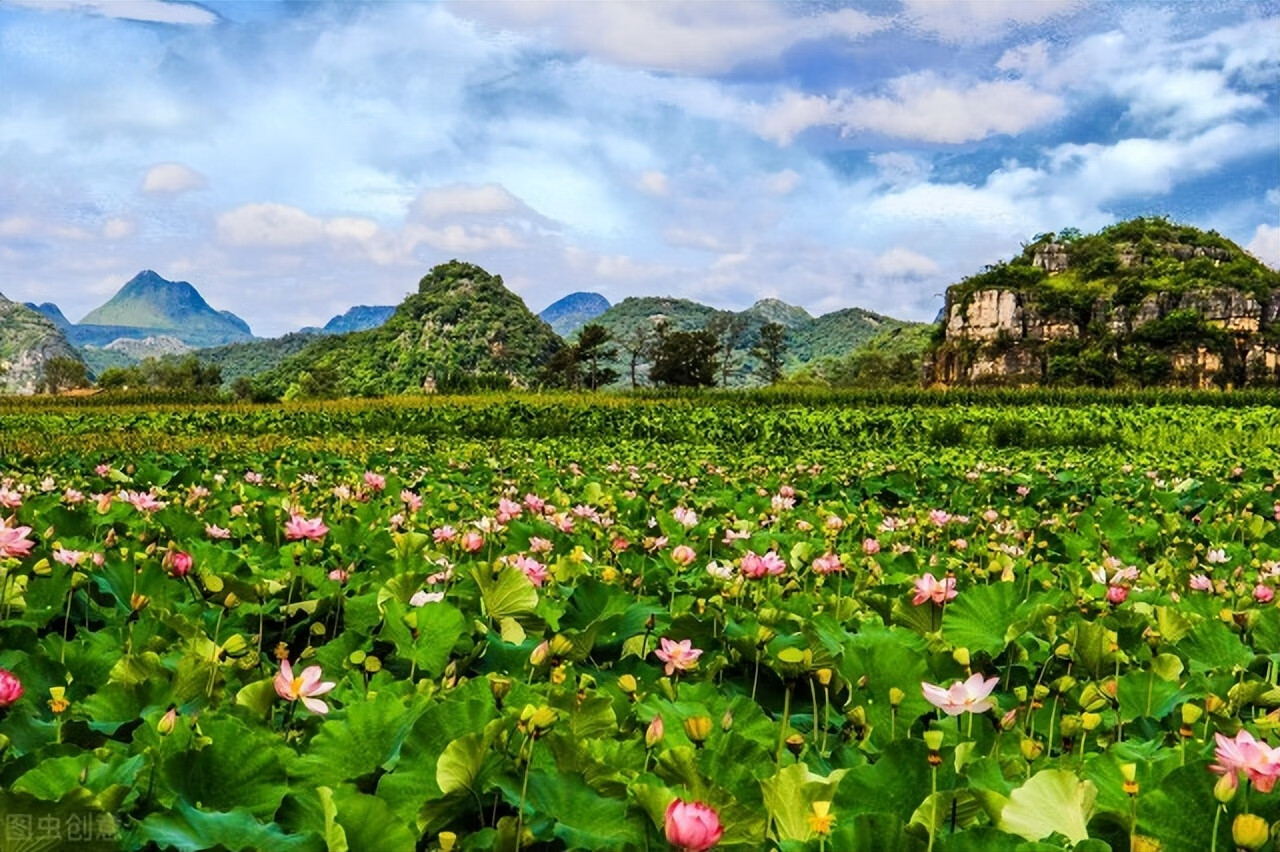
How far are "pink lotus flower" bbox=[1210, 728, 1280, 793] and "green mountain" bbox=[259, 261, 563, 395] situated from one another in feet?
298

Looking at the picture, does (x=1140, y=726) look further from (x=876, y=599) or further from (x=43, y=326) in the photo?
(x=43, y=326)

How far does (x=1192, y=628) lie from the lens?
1.99m

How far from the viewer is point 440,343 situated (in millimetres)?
102625

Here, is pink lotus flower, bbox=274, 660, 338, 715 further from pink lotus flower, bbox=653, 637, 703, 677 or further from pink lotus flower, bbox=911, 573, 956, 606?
pink lotus flower, bbox=911, 573, 956, 606

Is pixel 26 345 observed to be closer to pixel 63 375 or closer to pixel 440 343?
pixel 63 375

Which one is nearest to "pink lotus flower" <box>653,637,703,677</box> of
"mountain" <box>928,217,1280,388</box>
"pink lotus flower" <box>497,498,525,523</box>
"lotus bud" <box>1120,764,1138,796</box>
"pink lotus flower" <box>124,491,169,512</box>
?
"lotus bud" <box>1120,764,1138,796</box>

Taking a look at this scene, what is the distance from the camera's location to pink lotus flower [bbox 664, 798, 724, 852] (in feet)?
2.58

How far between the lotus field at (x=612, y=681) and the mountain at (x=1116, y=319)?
6579 centimetres

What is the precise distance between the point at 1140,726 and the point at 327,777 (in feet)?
4.38

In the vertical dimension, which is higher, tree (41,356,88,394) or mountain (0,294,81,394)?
mountain (0,294,81,394)

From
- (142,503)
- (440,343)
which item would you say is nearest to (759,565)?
(142,503)

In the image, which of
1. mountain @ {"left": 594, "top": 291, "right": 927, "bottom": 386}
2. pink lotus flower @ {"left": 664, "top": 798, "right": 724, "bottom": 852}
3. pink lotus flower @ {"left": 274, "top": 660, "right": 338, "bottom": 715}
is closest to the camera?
pink lotus flower @ {"left": 664, "top": 798, "right": 724, "bottom": 852}

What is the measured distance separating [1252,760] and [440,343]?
104706 mm

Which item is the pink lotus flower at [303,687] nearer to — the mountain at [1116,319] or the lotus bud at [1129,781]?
the lotus bud at [1129,781]
